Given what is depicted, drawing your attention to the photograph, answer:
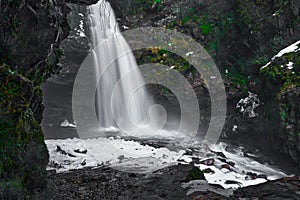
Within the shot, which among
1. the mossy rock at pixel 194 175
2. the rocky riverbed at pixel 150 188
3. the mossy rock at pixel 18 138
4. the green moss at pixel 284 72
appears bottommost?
the rocky riverbed at pixel 150 188

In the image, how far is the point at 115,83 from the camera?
667 inches

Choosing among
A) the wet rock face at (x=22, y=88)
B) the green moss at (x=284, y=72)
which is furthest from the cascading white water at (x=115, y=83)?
the wet rock face at (x=22, y=88)

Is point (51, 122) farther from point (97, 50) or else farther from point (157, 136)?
point (157, 136)

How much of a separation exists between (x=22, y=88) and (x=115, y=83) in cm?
1164

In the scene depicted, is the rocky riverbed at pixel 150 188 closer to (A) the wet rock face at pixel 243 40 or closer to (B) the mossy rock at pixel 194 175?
(B) the mossy rock at pixel 194 175

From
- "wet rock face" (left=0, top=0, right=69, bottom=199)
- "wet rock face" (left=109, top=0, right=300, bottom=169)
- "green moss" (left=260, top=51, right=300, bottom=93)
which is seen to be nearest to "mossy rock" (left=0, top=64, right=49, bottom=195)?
"wet rock face" (left=0, top=0, right=69, bottom=199)

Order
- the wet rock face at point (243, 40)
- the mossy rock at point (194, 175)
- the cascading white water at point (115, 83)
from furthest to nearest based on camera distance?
the cascading white water at point (115, 83) < the wet rock face at point (243, 40) < the mossy rock at point (194, 175)

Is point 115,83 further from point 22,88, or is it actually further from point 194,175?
point 22,88

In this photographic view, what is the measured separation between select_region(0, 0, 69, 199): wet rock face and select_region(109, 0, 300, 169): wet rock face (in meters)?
8.95

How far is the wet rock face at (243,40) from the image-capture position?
11.1m

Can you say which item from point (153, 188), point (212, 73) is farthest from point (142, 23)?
point (153, 188)

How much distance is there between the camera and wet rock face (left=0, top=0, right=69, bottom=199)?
459 centimetres

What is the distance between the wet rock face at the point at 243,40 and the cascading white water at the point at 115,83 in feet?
→ 3.83

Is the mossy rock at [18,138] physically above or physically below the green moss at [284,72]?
below
